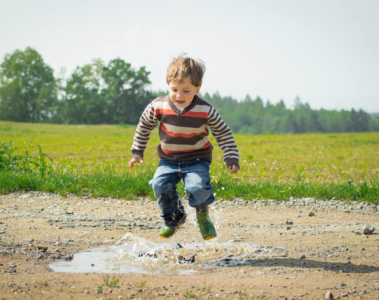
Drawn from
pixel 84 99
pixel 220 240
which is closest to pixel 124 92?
pixel 84 99

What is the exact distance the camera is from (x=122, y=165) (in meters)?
11.5

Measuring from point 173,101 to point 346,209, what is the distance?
3365 mm

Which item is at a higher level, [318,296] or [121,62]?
[121,62]

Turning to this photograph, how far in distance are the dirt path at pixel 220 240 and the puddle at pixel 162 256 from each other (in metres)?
0.13

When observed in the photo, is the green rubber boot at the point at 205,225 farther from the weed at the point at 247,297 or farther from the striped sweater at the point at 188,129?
the weed at the point at 247,297

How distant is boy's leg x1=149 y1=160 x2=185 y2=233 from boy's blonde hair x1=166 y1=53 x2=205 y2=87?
783 mm

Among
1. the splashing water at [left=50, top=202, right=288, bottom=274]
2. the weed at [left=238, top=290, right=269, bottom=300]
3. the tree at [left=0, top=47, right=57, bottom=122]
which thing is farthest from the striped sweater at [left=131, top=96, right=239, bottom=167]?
the tree at [left=0, top=47, right=57, bottom=122]

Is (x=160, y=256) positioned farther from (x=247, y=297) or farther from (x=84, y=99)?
(x=84, y=99)

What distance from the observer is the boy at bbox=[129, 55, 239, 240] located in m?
3.72

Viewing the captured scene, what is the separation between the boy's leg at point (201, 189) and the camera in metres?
3.73

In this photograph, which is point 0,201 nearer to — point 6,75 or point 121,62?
point 6,75

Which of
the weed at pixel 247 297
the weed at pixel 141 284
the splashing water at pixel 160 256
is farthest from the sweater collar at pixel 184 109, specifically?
the weed at pixel 247 297

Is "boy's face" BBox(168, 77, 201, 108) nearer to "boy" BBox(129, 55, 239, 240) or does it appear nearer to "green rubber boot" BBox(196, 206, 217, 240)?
"boy" BBox(129, 55, 239, 240)

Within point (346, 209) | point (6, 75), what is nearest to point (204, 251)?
point (346, 209)
